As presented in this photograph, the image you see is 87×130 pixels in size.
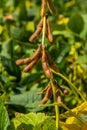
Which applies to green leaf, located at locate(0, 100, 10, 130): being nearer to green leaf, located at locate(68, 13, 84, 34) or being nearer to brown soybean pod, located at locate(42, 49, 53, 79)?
brown soybean pod, located at locate(42, 49, 53, 79)

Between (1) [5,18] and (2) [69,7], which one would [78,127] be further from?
(2) [69,7]

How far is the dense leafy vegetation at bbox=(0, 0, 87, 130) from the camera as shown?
1014mm

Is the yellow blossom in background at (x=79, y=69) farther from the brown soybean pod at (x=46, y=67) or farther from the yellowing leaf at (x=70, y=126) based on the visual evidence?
the yellowing leaf at (x=70, y=126)

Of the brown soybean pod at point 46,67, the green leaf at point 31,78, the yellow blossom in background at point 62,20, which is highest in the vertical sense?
the brown soybean pod at point 46,67

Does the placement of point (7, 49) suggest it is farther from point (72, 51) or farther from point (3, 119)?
point (3, 119)

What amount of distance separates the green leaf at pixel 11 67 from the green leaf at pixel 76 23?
53cm

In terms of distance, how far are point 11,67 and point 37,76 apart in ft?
0.36

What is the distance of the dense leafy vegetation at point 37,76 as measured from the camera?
1.01 metres

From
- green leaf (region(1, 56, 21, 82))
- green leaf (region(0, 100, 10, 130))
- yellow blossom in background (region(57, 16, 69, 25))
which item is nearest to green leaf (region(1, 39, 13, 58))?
green leaf (region(1, 56, 21, 82))

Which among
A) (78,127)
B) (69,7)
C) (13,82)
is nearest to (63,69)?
(13,82)

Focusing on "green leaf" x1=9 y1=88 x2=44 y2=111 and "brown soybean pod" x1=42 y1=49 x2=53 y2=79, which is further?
"green leaf" x1=9 y1=88 x2=44 y2=111

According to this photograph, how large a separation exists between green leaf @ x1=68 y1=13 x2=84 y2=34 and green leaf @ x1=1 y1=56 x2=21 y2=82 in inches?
20.7

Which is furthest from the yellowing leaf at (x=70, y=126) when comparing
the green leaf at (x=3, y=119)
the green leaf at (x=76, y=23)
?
the green leaf at (x=76, y=23)

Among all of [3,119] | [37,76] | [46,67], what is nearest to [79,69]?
[37,76]
